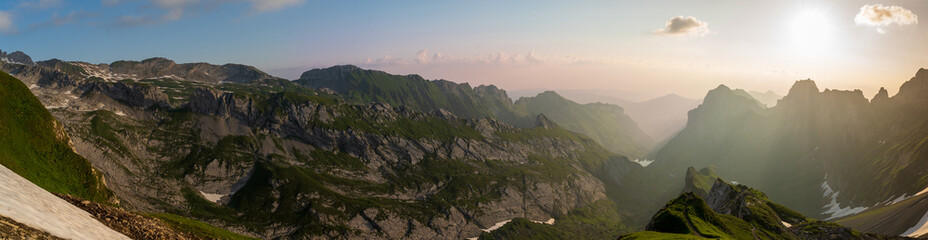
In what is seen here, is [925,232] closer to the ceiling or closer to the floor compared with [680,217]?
closer to the floor

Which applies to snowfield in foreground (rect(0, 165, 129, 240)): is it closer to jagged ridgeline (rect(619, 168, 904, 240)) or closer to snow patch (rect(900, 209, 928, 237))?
jagged ridgeline (rect(619, 168, 904, 240))

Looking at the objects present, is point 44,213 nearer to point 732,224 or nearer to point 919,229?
point 732,224

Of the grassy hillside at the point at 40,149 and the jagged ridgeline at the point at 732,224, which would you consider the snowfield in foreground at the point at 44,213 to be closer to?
the grassy hillside at the point at 40,149

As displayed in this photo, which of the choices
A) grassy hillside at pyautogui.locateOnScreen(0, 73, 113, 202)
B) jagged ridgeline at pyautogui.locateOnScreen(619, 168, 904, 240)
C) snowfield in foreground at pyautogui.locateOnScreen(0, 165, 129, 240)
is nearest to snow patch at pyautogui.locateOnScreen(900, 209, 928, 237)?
jagged ridgeline at pyautogui.locateOnScreen(619, 168, 904, 240)

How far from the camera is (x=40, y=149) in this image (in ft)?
258

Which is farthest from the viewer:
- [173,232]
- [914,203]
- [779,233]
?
[914,203]

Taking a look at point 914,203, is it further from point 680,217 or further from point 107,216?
point 107,216

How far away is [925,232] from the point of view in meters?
140

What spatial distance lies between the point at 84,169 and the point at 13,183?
7355cm

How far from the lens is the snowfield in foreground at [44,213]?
80.2 ft

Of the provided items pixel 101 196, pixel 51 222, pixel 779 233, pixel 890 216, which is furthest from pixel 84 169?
pixel 890 216

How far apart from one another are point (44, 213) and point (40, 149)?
250ft

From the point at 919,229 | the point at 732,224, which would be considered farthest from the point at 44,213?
the point at 919,229

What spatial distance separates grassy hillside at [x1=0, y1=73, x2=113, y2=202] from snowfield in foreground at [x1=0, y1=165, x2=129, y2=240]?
53.2m
